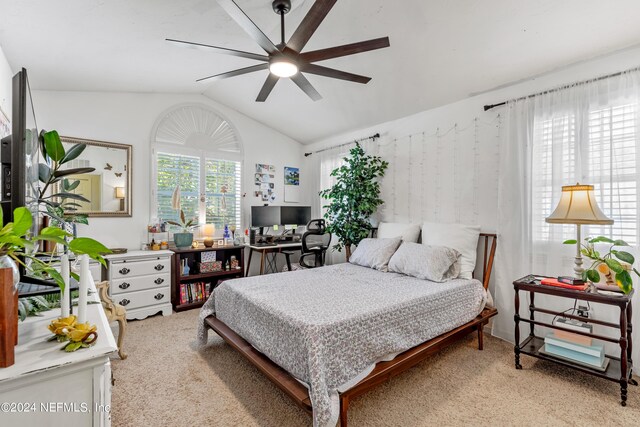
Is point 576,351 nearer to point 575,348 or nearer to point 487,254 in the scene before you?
point 575,348

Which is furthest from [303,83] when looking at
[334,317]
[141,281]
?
[141,281]

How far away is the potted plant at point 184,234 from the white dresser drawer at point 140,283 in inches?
16.7

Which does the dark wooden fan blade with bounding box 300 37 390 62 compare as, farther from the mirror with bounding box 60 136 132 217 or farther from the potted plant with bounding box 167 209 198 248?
→ the mirror with bounding box 60 136 132 217

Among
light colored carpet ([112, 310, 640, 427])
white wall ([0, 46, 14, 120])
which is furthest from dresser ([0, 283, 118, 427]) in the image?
white wall ([0, 46, 14, 120])

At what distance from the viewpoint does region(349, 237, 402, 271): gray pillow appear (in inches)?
126

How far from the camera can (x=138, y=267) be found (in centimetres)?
336

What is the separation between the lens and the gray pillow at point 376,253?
10.5 ft

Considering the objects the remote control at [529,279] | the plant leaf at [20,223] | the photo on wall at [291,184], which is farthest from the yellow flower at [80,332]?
the photo on wall at [291,184]

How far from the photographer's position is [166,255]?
140 inches

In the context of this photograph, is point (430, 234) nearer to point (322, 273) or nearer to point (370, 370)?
point (322, 273)

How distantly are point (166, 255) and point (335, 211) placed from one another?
2.19 meters

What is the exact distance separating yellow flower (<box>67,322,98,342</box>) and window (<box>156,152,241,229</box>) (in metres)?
3.23

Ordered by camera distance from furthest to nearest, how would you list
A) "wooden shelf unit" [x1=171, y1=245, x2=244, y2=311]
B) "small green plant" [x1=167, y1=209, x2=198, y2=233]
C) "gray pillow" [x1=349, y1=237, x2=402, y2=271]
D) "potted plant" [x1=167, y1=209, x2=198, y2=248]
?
"small green plant" [x1=167, y1=209, x2=198, y2=233]
"potted plant" [x1=167, y1=209, x2=198, y2=248]
"wooden shelf unit" [x1=171, y1=245, x2=244, y2=311]
"gray pillow" [x1=349, y1=237, x2=402, y2=271]

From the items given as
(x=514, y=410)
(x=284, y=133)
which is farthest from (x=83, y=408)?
(x=284, y=133)
